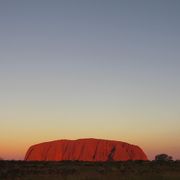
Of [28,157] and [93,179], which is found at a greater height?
[93,179]

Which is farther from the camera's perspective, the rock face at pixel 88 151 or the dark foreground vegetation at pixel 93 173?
the rock face at pixel 88 151

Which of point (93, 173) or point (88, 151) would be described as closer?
point (93, 173)

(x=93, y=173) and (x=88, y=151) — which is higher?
(x=93, y=173)

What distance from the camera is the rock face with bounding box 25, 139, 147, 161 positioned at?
14688 centimetres

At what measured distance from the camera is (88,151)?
5881 inches

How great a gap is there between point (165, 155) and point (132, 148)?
117 feet

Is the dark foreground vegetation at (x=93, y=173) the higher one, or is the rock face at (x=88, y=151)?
the dark foreground vegetation at (x=93, y=173)

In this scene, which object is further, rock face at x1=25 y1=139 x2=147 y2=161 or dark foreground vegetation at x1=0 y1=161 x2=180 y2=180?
rock face at x1=25 y1=139 x2=147 y2=161

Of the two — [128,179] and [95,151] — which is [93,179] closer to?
[128,179]

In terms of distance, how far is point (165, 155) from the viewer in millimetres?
117062

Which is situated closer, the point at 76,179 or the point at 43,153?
the point at 76,179

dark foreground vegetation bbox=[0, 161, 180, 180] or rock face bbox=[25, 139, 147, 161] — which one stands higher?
dark foreground vegetation bbox=[0, 161, 180, 180]

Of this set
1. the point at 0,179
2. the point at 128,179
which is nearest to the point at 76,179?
the point at 128,179

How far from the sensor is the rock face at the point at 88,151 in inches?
5782
